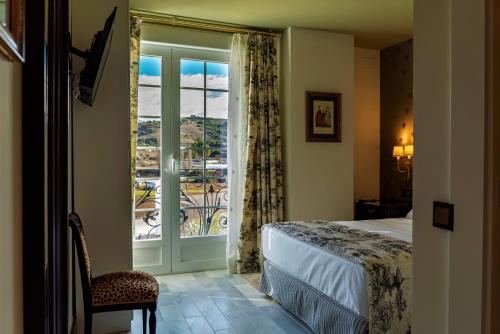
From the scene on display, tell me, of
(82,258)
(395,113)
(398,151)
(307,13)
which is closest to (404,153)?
(398,151)

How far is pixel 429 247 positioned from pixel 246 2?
3041 millimetres

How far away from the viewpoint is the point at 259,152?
4.45m

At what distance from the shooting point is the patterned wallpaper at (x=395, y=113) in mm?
4848

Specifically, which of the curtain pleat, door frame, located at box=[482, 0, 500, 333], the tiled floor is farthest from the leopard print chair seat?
the curtain pleat

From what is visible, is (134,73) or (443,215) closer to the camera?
(443,215)

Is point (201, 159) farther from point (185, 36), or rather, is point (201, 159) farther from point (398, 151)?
point (398, 151)

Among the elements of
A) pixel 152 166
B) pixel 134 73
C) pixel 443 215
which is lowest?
pixel 443 215

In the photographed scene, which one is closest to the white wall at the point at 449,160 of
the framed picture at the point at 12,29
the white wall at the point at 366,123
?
the framed picture at the point at 12,29

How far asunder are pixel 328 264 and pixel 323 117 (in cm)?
241

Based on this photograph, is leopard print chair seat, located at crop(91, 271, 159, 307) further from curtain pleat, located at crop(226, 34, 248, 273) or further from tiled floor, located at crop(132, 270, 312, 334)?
curtain pleat, located at crop(226, 34, 248, 273)

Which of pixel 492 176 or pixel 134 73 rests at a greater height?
pixel 134 73

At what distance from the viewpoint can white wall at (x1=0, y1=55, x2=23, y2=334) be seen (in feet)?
2.75

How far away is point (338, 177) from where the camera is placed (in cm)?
473

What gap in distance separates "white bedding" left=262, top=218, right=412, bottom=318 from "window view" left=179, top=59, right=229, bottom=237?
1033 millimetres
